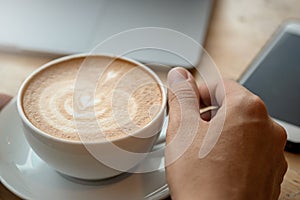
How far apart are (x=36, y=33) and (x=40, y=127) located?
1.04ft

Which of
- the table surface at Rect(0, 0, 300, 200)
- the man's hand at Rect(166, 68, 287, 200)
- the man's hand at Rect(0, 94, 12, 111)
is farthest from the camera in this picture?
the table surface at Rect(0, 0, 300, 200)

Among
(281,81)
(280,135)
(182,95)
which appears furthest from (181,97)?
(281,81)

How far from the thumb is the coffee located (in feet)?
0.06

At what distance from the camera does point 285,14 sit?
93cm

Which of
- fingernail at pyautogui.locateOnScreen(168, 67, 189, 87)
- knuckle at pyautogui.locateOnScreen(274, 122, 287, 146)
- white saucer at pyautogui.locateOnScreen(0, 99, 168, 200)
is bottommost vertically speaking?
white saucer at pyautogui.locateOnScreen(0, 99, 168, 200)

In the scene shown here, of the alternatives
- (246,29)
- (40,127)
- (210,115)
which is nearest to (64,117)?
(40,127)

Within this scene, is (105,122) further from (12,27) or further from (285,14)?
(285,14)

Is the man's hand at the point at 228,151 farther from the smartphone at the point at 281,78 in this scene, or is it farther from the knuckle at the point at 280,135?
the smartphone at the point at 281,78

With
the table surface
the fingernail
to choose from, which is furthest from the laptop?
the fingernail

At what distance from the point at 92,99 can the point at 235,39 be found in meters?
0.35

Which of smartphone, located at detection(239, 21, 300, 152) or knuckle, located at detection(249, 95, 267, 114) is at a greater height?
knuckle, located at detection(249, 95, 267, 114)

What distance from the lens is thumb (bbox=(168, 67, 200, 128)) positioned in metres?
0.57

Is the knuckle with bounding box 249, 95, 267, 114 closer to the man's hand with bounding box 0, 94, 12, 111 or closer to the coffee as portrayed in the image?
the coffee

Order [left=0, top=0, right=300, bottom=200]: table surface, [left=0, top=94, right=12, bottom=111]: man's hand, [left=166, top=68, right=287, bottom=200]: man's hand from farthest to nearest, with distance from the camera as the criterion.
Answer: [left=0, top=0, right=300, bottom=200]: table surface → [left=0, top=94, right=12, bottom=111]: man's hand → [left=166, top=68, right=287, bottom=200]: man's hand
